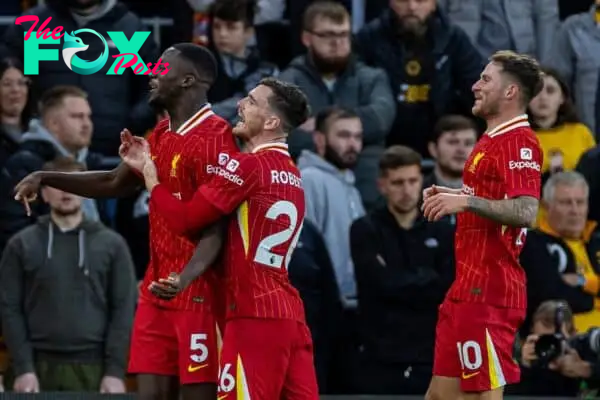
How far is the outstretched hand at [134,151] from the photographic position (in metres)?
8.48

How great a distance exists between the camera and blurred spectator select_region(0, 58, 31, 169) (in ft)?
38.7

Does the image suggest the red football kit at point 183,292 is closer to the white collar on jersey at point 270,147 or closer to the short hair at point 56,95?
the white collar on jersey at point 270,147

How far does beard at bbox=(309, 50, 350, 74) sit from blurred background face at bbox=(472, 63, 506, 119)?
3.48 m

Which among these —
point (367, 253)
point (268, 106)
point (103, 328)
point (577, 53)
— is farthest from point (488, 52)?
point (268, 106)

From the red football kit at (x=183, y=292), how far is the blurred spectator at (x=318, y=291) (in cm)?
261

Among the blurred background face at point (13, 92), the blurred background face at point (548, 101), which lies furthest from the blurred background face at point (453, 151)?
the blurred background face at point (13, 92)

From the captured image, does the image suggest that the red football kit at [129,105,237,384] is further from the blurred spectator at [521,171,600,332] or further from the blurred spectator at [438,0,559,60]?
the blurred spectator at [438,0,559,60]

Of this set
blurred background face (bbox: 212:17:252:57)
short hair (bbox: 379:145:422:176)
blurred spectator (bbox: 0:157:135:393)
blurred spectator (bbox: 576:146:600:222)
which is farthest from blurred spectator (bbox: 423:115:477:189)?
blurred spectator (bbox: 0:157:135:393)

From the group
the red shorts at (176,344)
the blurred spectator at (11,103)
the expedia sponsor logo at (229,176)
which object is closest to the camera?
the expedia sponsor logo at (229,176)

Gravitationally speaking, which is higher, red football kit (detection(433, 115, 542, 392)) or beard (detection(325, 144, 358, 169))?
beard (detection(325, 144, 358, 169))

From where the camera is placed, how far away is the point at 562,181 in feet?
38.4

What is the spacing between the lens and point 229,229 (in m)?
8.48

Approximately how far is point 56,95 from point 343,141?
1917 millimetres

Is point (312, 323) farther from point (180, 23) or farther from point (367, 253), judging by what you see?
point (180, 23)
